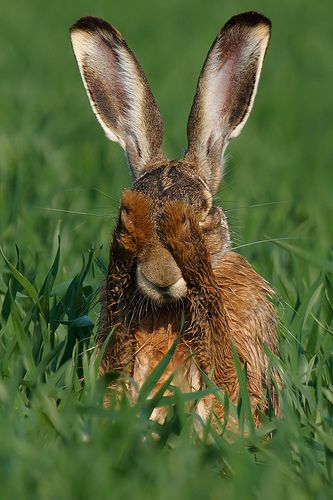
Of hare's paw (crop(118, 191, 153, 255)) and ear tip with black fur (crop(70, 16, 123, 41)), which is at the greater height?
ear tip with black fur (crop(70, 16, 123, 41))

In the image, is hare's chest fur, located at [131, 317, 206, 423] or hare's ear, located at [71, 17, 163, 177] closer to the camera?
hare's chest fur, located at [131, 317, 206, 423]

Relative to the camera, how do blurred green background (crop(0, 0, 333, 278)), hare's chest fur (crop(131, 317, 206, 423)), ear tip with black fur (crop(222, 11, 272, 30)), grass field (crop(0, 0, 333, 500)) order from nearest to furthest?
grass field (crop(0, 0, 333, 500)), hare's chest fur (crop(131, 317, 206, 423)), ear tip with black fur (crop(222, 11, 272, 30)), blurred green background (crop(0, 0, 333, 278))

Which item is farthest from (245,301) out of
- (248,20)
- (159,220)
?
(248,20)

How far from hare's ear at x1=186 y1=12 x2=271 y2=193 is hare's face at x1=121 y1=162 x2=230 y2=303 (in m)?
0.39

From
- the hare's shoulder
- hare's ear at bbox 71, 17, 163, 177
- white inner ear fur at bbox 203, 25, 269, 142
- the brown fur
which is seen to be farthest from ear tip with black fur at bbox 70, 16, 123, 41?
the brown fur

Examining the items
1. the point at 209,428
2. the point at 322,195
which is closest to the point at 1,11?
the point at 322,195

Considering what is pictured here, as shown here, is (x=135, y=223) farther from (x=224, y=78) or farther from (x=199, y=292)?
(x=224, y=78)

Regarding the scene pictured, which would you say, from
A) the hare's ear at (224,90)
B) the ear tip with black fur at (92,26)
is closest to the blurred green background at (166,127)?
the hare's ear at (224,90)

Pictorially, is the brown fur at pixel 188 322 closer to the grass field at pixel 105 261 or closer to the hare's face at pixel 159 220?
the hare's face at pixel 159 220

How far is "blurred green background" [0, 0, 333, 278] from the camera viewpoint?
6633 mm

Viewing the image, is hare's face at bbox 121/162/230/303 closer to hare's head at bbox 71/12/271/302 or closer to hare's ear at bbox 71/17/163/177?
hare's head at bbox 71/12/271/302

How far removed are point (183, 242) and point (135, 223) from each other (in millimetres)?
173

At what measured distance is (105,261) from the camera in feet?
19.1

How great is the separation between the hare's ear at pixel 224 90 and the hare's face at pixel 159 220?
392 mm
